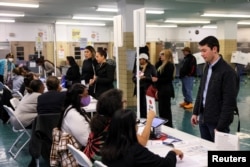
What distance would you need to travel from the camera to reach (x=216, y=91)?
7.94 ft

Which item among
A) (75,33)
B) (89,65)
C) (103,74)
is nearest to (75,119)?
(103,74)

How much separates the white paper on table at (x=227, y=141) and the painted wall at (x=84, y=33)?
12.8m

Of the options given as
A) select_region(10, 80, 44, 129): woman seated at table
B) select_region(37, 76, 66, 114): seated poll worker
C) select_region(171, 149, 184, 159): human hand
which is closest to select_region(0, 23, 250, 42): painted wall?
select_region(10, 80, 44, 129): woman seated at table

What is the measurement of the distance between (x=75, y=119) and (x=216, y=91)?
47.1 inches

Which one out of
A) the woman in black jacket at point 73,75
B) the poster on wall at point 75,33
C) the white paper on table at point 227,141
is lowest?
the white paper on table at point 227,141

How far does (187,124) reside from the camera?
580 centimetres

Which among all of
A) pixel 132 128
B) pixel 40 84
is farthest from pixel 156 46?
pixel 132 128

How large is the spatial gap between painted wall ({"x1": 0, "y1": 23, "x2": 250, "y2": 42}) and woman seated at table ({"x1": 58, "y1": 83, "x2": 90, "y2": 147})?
1180 centimetres

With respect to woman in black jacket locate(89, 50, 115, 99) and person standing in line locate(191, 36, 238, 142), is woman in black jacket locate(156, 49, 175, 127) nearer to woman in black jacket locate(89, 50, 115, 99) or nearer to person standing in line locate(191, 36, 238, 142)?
woman in black jacket locate(89, 50, 115, 99)

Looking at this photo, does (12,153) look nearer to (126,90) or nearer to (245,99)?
(126,90)

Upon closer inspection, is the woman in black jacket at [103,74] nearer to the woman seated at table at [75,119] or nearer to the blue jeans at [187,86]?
the woman seated at table at [75,119]

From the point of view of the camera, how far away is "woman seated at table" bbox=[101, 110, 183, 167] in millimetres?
1662

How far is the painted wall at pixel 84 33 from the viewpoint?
1333 cm

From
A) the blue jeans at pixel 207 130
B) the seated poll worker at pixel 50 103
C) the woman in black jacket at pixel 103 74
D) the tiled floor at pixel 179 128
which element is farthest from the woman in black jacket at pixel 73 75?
the blue jeans at pixel 207 130
